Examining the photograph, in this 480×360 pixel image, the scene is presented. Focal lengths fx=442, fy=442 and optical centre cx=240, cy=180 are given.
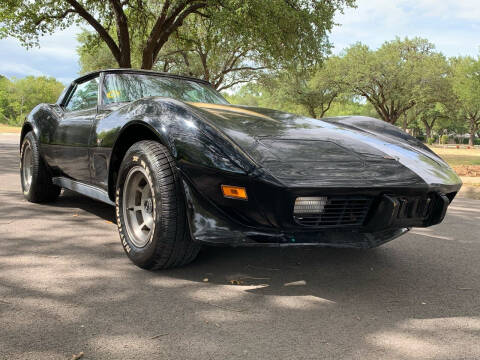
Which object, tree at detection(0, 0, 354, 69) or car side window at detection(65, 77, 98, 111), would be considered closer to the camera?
car side window at detection(65, 77, 98, 111)

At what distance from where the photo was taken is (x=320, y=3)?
46.4 ft

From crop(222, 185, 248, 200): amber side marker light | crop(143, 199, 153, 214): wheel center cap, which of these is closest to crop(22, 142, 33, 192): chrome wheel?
crop(143, 199, 153, 214): wheel center cap

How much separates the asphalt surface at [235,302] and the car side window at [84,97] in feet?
3.61

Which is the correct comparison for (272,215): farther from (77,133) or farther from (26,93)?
(26,93)

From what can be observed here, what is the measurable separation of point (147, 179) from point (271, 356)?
4.23 feet

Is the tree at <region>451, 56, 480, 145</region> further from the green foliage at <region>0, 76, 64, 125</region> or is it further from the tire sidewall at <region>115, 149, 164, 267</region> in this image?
Answer: the green foliage at <region>0, 76, 64, 125</region>

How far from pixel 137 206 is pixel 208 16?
12.4 metres

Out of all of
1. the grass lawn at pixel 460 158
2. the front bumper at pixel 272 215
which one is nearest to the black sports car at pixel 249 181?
the front bumper at pixel 272 215

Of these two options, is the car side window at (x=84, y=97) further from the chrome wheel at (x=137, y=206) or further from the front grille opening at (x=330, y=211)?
the front grille opening at (x=330, y=211)

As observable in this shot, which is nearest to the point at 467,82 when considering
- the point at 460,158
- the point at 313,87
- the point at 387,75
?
the point at 387,75

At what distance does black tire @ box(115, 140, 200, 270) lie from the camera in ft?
7.95

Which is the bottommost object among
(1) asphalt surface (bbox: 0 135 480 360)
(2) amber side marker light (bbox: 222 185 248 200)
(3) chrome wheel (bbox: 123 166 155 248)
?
(1) asphalt surface (bbox: 0 135 480 360)

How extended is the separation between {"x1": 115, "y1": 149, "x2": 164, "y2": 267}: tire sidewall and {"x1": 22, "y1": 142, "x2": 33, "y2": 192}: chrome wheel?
7.26ft

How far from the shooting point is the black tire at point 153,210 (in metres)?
2.42
